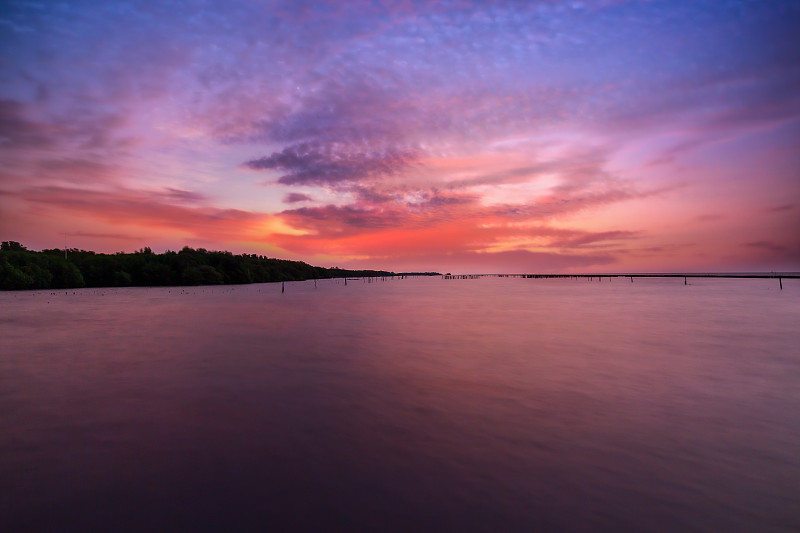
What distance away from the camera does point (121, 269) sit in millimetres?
112125

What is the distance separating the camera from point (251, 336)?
2770 cm

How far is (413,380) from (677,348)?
1717cm

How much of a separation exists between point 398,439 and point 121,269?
12795cm

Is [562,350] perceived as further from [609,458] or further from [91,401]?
[91,401]

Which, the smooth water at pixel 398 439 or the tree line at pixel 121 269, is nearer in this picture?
the smooth water at pixel 398 439

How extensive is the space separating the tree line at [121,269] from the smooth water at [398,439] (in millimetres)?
85514

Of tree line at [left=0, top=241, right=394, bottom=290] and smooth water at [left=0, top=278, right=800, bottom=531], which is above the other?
tree line at [left=0, top=241, right=394, bottom=290]

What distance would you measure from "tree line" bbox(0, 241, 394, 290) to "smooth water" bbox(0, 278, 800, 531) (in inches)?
3367

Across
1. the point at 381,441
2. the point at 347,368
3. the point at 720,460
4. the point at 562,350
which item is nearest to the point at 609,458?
the point at 720,460

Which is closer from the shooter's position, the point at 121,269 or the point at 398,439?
the point at 398,439

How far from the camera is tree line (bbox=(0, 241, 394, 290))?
85688 mm

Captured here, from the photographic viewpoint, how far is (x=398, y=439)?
10.2 meters

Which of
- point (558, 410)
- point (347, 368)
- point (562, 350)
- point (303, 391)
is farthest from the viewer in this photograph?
point (562, 350)

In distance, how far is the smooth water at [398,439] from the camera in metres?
6.82
